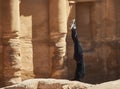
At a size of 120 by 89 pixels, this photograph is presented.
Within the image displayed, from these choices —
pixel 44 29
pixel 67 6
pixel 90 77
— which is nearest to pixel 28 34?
pixel 44 29

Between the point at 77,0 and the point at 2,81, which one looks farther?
the point at 77,0

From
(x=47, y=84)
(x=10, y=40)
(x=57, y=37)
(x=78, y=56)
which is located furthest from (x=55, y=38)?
(x=47, y=84)

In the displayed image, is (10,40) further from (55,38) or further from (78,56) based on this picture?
(78,56)

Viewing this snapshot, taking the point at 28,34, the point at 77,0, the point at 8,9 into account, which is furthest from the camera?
the point at 77,0

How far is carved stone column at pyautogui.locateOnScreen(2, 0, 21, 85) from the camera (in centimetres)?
1294

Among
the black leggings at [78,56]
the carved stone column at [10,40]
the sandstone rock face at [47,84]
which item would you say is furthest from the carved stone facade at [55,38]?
the sandstone rock face at [47,84]

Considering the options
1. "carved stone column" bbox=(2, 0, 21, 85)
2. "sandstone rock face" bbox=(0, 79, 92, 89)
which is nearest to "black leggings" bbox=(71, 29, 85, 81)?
"carved stone column" bbox=(2, 0, 21, 85)

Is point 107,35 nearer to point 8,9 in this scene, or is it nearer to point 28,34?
point 28,34

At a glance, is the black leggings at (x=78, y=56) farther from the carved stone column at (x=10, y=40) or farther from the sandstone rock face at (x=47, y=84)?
the sandstone rock face at (x=47, y=84)

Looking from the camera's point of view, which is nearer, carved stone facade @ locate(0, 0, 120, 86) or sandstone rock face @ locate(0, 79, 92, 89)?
sandstone rock face @ locate(0, 79, 92, 89)

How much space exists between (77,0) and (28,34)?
213 centimetres

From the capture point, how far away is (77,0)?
14828mm

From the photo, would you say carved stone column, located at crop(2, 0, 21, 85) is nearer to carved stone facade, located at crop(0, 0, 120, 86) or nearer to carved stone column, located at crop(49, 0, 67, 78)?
carved stone facade, located at crop(0, 0, 120, 86)

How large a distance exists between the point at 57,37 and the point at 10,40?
1647 mm
